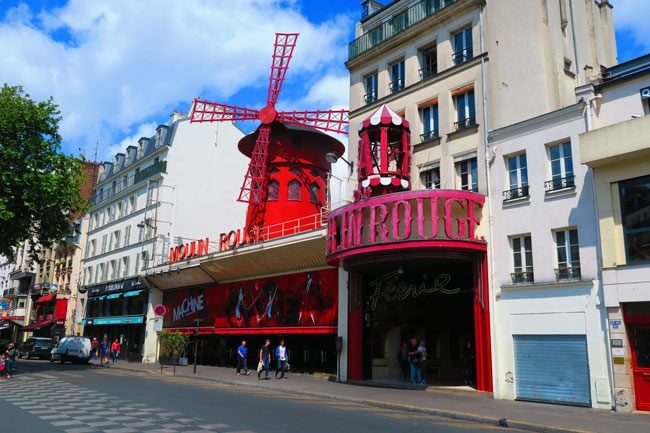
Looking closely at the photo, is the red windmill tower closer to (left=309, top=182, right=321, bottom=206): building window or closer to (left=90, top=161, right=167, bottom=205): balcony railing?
(left=309, top=182, right=321, bottom=206): building window

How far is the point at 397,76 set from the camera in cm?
2072

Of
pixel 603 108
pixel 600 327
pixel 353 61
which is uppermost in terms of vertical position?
pixel 353 61

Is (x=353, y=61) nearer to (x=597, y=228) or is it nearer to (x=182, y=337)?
(x=597, y=228)

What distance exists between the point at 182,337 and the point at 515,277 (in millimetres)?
17188

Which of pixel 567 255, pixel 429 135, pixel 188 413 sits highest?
pixel 429 135

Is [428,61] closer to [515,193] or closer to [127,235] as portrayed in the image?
[515,193]

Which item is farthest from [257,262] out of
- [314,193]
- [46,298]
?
[46,298]

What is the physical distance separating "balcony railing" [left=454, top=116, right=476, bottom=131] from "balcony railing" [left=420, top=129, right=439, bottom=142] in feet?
2.56

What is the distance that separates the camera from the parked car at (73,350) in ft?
98.5

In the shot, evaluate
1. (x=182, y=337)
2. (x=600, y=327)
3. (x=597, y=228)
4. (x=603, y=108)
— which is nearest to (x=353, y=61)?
(x=603, y=108)

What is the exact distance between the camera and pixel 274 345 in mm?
25406

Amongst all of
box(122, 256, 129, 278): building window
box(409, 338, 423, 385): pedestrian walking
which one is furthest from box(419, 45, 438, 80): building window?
box(122, 256, 129, 278): building window

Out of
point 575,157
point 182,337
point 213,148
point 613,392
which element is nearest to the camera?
point 613,392

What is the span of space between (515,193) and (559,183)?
1323 mm
